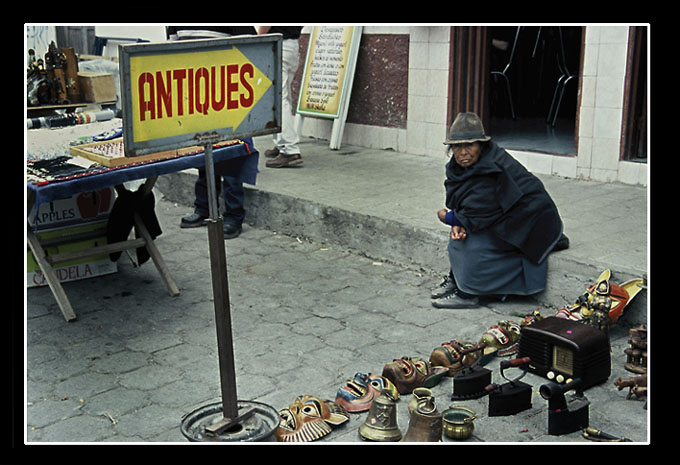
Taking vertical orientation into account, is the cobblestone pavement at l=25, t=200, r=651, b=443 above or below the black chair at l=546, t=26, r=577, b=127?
below

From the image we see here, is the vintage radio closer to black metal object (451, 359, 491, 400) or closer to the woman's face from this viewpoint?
black metal object (451, 359, 491, 400)

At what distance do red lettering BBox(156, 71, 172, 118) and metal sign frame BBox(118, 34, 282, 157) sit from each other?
7 cm

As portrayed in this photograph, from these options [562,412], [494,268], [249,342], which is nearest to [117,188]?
[249,342]

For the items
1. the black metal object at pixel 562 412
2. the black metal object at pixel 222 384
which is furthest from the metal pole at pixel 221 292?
the black metal object at pixel 562 412

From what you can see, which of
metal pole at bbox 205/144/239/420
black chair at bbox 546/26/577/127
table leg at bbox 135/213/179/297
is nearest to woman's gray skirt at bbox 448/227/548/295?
table leg at bbox 135/213/179/297

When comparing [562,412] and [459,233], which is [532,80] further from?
[562,412]

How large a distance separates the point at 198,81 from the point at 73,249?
278 centimetres

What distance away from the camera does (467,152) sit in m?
4.63

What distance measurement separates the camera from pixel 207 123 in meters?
2.91

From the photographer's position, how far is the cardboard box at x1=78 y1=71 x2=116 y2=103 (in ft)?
19.2

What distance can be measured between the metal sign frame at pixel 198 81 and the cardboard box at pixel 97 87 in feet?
10.2

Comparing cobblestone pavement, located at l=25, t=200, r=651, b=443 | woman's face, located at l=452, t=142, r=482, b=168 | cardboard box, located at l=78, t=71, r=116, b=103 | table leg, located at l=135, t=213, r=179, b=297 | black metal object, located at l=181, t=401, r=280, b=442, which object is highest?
cardboard box, located at l=78, t=71, r=116, b=103

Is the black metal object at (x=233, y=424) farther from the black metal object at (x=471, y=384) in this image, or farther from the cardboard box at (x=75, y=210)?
the cardboard box at (x=75, y=210)

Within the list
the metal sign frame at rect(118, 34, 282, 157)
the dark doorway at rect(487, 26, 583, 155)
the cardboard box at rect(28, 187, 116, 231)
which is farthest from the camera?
the dark doorway at rect(487, 26, 583, 155)
